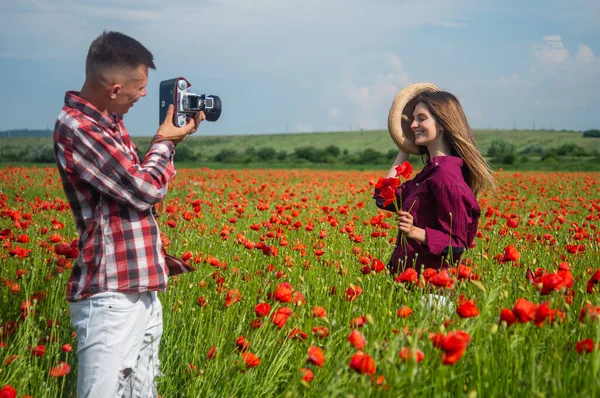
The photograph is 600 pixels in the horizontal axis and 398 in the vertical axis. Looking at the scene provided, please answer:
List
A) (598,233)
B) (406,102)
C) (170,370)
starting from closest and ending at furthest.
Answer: (170,370)
(406,102)
(598,233)

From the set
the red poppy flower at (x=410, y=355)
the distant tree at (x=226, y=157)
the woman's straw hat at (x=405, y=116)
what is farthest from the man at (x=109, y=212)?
the distant tree at (x=226, y=157)

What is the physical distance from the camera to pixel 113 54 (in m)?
2.27

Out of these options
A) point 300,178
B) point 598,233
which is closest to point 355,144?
point 300,178

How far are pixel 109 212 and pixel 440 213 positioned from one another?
1.87 meters

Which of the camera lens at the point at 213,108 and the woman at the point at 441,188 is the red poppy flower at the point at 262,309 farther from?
the woman at the point at 441,188

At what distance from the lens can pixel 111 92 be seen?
2.32 meters

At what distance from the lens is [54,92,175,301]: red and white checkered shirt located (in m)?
2.23

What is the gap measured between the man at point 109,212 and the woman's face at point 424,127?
5.67 feet

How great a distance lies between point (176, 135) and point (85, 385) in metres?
1.05

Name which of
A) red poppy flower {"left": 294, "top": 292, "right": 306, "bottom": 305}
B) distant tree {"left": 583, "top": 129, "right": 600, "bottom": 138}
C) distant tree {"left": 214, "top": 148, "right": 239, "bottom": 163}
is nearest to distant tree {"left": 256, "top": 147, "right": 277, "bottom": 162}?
distant tree {"left": 214, "top": 148, "right": 239, "bottom": 163}

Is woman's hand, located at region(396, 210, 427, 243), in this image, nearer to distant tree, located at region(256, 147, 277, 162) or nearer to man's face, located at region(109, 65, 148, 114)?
man's face, located at region(109, 65, 148, 114)

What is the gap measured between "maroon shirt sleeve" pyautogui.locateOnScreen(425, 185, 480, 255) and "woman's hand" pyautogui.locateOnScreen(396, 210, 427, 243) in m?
0.05

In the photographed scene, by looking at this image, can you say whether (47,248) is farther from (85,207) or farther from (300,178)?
(300,178)

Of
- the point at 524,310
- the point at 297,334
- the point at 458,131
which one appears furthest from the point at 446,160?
the point at 524,310
